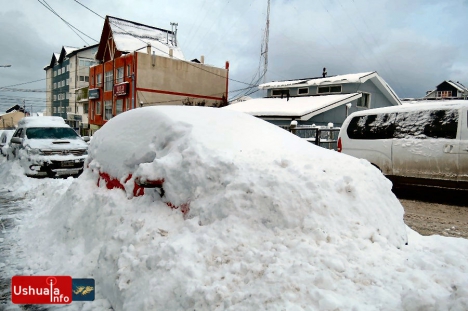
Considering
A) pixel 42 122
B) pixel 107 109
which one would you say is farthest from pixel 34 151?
pixel 107 109

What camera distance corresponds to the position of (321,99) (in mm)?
19312

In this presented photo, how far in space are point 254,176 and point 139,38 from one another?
33015mm

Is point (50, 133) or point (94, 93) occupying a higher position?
point (94, 93)

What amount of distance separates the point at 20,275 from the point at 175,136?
7.35 ft

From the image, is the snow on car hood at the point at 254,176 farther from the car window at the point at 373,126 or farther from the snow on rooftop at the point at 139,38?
the snow on rooftop at the point at 139,38

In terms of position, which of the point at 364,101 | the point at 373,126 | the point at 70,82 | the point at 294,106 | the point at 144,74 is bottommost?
the point at 373,126

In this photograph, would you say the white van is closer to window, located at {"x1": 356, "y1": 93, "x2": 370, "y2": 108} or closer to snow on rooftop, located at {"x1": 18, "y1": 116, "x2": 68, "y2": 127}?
snow on rooftop, located at {"x1": 18, "y1": 116, "x2": 68, "y2": 127}

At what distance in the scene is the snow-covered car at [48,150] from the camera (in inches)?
342

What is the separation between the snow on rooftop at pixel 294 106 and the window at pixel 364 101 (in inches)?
70.4

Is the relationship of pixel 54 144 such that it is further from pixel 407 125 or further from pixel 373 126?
pixel 407 125

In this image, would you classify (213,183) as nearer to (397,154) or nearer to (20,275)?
(20,275)

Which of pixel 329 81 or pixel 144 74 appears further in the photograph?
pixel 144 74

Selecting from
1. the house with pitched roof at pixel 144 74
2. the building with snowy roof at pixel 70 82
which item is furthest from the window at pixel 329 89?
the building with snowy roof at pixel 70 82

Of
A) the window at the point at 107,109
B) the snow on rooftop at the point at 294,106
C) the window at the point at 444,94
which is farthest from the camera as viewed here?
the window at the point at 444,94
